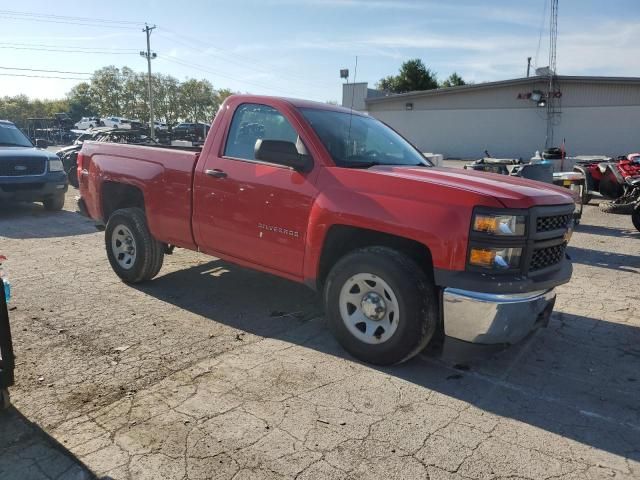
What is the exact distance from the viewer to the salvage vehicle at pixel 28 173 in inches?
388

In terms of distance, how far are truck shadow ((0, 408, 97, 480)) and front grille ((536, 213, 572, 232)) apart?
3.07 m

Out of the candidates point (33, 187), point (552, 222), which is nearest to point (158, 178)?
point (552, 222)

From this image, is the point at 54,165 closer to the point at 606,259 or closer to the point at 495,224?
the point at 495,224

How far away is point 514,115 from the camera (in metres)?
29.8

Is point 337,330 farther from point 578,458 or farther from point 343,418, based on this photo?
point 578,458

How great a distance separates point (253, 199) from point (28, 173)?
792cm

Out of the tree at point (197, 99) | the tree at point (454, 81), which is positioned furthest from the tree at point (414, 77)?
the tree at point (197, 99)

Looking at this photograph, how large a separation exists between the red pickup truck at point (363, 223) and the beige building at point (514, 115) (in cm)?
2341

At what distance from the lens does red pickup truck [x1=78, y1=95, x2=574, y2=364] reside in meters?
3.29

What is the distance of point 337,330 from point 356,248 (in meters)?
0.66

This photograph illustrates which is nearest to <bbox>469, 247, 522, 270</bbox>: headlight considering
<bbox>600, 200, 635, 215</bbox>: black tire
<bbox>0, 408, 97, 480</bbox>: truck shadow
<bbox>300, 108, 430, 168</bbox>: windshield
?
<bbox>300, 108, 430, 168</bbox>: windshield

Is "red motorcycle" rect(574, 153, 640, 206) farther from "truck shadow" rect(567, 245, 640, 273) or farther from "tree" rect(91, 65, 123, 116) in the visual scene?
"tree" rect(91, 65, 123, 116)

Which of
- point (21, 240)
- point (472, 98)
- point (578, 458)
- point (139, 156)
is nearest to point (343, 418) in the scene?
point (578, 458)

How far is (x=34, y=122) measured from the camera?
175 feet
